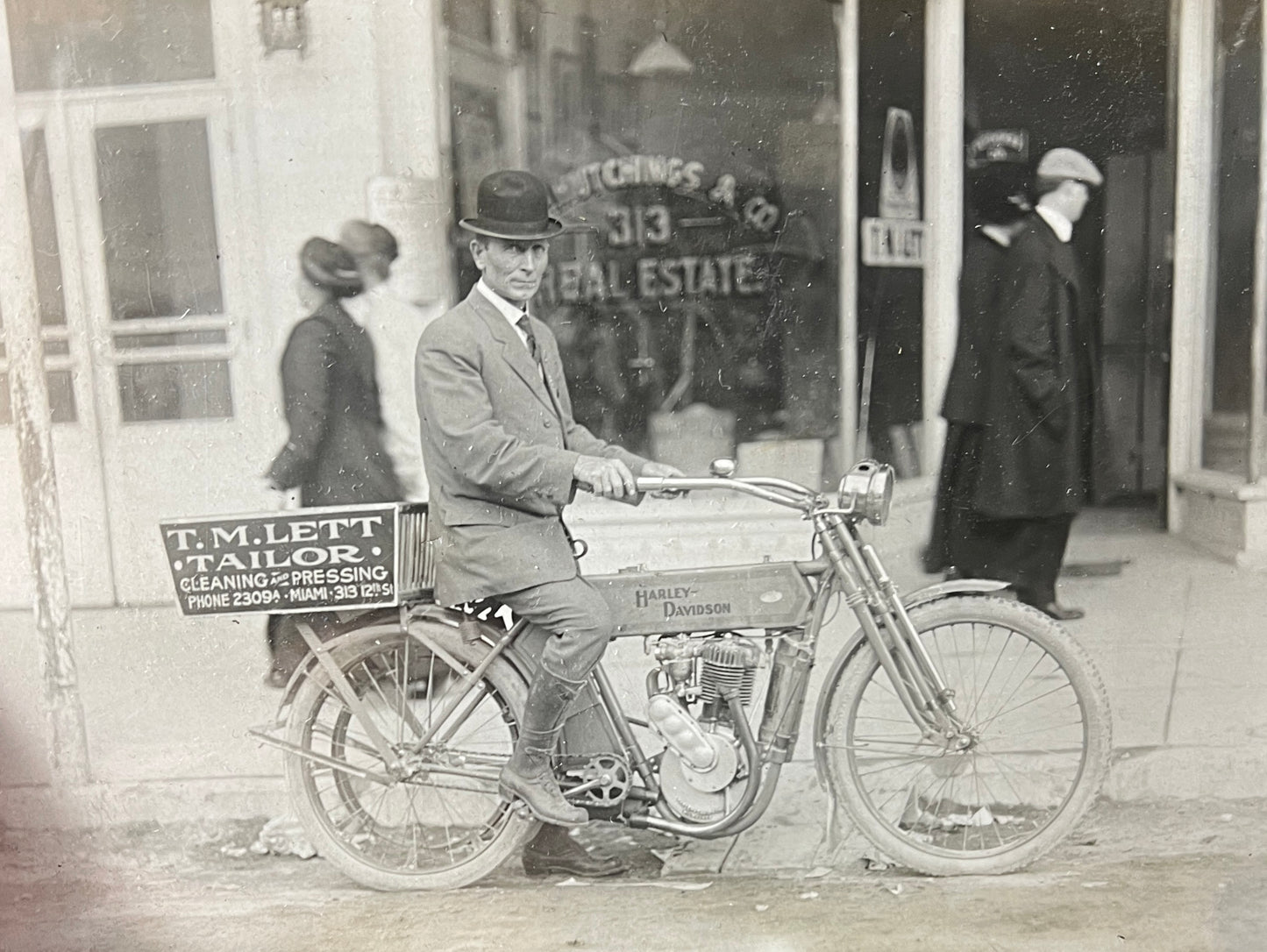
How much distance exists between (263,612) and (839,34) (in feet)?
8.89

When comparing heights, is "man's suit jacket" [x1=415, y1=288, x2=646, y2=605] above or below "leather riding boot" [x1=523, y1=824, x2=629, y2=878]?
above

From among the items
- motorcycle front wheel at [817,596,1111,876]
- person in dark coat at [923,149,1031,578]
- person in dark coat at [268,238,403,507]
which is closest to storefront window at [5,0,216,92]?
person in dark coat at [268,238,403,507]

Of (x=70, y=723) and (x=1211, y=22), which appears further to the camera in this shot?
(x=70, y=723)

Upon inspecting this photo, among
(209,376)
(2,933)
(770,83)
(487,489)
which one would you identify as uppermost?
(770,83)

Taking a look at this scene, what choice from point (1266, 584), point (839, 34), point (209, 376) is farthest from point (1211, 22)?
point (209, 376)

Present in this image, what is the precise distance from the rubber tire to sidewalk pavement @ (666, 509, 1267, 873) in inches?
24.8

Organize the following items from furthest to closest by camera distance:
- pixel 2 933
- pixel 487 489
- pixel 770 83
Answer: pixel 2 933 → pixel 770 83 → pixel 487 489

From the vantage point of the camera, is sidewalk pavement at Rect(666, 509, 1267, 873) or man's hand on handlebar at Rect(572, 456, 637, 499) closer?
man's hand on handlebar at Rect(572, 456, 637, 499)

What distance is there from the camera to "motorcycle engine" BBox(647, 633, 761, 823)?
3262 millimetres

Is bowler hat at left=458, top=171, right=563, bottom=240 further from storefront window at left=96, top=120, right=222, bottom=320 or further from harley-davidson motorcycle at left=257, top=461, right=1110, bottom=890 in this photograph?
storefront window at left=96, top=120, right=222, bottom=320

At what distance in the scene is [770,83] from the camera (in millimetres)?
3465

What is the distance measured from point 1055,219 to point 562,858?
8.95 feet

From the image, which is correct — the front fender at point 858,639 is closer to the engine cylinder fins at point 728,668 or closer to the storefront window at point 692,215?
the engine cylinder fins at point 728,668

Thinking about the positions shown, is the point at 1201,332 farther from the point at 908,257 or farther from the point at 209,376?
the point at 209,376
